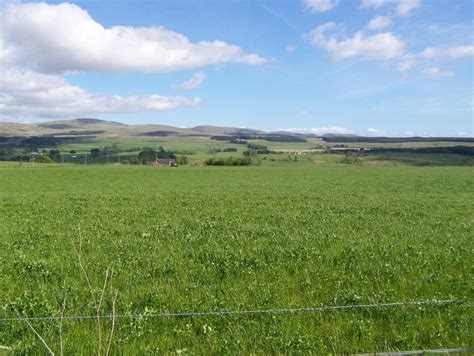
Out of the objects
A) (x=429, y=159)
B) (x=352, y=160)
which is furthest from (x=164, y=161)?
(x=429, y=159)

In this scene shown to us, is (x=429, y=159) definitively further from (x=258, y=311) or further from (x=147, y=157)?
(x=258, y=311)

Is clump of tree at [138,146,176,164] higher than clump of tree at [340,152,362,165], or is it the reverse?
clump of tree at [340,152,362,165]

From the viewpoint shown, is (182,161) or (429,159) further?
(182,161)

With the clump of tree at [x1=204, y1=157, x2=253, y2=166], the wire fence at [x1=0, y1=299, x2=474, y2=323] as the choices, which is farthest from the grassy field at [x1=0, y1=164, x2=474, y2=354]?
the clump of tree at [x1=204, y1=157, x2=253, y2=166]

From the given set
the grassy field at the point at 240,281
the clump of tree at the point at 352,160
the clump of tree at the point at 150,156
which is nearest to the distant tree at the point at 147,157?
the clump of tree at the point at 150,156

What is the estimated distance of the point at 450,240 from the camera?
13992 millimetres

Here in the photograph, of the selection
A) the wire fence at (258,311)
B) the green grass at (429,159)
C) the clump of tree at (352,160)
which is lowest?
the clump of tree at (352,160)

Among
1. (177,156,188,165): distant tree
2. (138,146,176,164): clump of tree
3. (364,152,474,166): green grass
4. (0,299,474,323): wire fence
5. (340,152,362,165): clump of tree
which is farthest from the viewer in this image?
(138,146,176,164): clump of tree

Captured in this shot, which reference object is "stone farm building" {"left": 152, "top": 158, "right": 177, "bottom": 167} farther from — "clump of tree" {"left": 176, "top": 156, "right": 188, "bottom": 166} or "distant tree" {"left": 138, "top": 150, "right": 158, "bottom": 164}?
"distant tree" {"left": 138, "top": 150, "right": 158, "bottom": 164}

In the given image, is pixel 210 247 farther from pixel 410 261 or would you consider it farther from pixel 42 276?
pixel 410 261

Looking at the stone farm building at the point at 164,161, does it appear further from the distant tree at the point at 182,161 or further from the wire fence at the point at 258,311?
the wire fence at the point at 258,311

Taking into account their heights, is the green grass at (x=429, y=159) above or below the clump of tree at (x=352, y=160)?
above

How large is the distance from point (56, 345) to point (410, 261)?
8.57 meters

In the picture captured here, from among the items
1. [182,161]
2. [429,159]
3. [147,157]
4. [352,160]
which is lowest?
[147,157]
